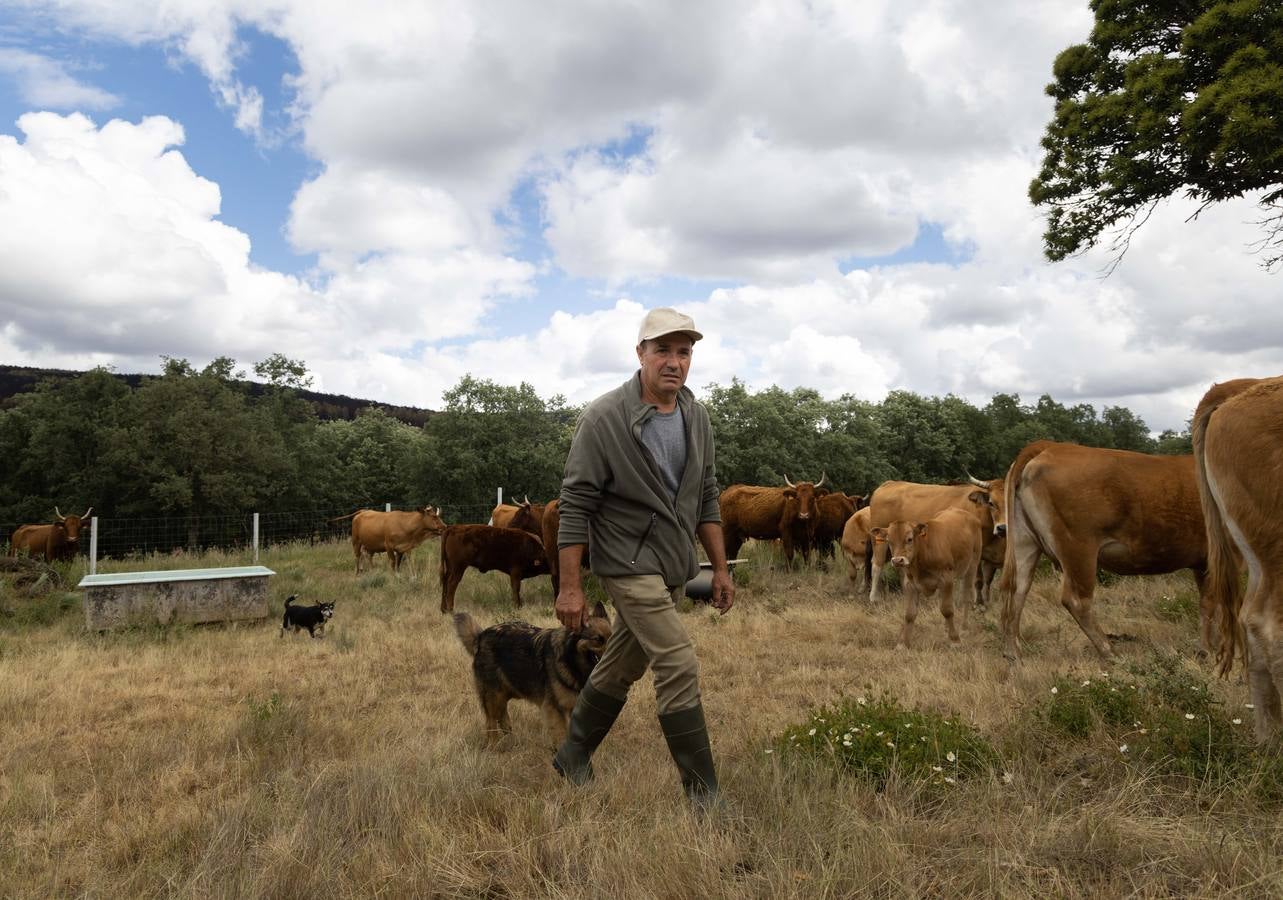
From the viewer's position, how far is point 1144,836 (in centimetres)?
302

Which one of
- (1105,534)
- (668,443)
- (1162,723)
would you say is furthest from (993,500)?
(668,443)

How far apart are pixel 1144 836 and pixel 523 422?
47128 mm

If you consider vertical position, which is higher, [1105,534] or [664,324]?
[664,324]

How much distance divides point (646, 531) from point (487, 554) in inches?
321

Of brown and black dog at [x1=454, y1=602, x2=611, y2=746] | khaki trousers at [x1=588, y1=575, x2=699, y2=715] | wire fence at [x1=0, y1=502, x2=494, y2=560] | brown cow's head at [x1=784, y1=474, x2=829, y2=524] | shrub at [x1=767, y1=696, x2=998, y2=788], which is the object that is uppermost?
brown cow's head at [x1=784, y1=474, x2=829, y2=524]

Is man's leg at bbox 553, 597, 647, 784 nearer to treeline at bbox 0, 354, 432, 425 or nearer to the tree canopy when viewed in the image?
the tree canopy

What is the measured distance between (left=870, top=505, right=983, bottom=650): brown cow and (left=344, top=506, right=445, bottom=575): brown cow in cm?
1053

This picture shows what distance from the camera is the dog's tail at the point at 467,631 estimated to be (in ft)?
17.3

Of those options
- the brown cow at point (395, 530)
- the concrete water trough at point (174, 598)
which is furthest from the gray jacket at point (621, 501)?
the brown cow at point (395, 530)

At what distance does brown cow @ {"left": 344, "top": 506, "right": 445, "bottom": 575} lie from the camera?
637 inches

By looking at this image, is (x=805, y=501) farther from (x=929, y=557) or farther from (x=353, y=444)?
(x=353, y=444)

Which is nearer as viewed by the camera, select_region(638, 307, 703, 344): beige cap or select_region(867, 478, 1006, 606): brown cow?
select_region(638, 307, 703, 344): beige cap

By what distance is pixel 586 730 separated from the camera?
3836 millimetres

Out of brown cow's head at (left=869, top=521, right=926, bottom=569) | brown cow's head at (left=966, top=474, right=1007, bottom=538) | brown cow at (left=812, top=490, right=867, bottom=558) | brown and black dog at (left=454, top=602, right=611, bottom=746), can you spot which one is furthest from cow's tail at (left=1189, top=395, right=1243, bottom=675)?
brown cow at (left=812, top=490, right=867, bottom=558)
